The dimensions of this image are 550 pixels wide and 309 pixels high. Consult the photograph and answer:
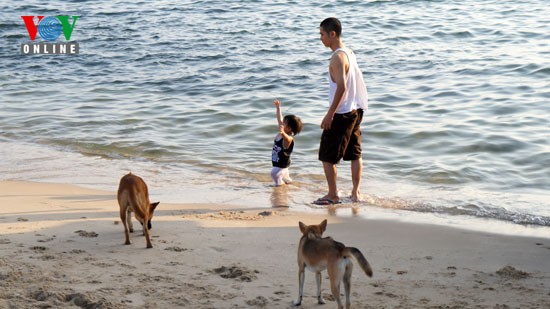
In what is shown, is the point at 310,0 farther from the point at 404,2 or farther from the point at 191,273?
the point at 191,273

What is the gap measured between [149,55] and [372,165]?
8752mm

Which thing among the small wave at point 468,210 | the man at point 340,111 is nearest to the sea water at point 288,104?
the small wave at point 468,210

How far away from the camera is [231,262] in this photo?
19.5 ft

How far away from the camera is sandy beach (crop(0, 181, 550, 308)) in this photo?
5258 millimetres

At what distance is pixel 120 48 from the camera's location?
1834 centimetres

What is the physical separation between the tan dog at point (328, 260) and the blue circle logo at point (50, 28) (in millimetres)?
16920

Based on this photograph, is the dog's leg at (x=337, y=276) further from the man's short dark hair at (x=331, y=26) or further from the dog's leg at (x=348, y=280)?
the man's short dark hair at (x=331, y=26)

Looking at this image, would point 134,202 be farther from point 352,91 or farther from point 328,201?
point 352,91

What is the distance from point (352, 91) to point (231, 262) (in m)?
2.58

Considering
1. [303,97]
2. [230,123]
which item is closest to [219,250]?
[230,123]

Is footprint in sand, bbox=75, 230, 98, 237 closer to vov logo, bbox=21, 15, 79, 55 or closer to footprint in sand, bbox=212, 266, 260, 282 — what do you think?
footprint in sand, bbox=212, 266, 260, 282

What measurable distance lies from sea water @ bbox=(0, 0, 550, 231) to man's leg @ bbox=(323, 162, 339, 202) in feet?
0.92

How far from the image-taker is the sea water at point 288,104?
Answer: 29.4 feet

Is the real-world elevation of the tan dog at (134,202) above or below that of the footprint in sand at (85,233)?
above
